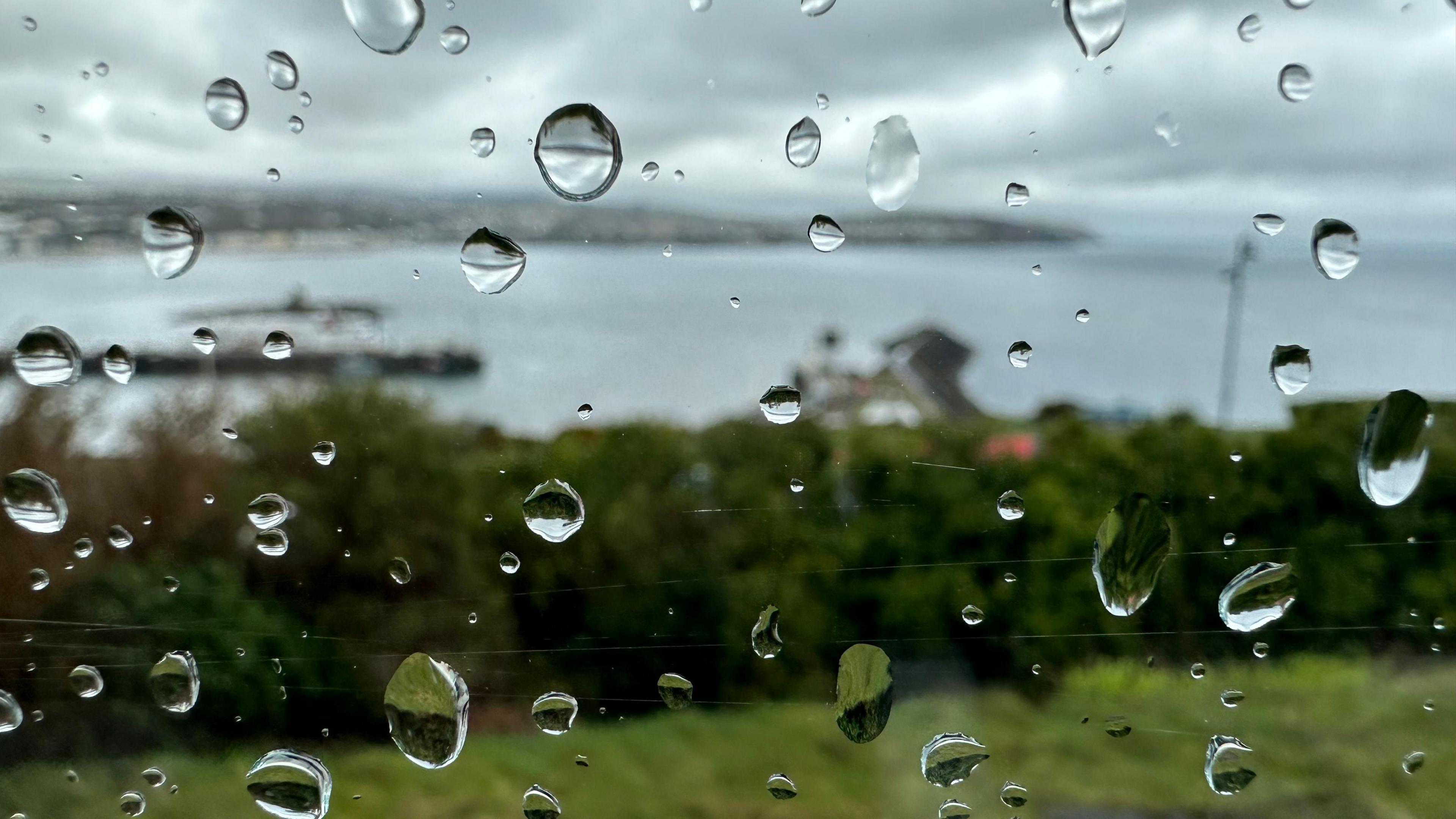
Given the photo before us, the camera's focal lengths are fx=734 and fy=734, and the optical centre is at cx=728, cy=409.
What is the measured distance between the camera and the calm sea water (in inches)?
20.5

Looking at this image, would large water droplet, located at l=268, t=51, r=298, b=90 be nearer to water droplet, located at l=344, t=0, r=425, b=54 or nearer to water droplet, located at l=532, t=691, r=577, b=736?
water droplet, located at l=344, t=0, r=425, b=54

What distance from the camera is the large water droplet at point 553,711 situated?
544mm

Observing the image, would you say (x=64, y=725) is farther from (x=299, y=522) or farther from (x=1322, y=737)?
(x=1322, y=737)

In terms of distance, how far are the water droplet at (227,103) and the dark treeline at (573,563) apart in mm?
192

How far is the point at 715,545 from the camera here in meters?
0.57

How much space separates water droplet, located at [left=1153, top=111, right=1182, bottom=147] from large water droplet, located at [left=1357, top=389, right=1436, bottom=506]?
276 millimetres

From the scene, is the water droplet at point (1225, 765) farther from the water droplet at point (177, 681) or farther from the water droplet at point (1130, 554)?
the water droplet at point (177, 681)

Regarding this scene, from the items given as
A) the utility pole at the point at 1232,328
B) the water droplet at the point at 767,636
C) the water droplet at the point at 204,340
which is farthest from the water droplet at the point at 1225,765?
the water droplet at the point at 204,340

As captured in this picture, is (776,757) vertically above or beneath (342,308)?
beneath

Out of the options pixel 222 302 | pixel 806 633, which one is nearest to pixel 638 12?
pixel 222 302

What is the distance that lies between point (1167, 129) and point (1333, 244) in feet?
0.50

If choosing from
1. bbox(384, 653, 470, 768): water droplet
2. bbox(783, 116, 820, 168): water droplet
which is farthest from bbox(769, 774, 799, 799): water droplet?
bbox(783, 116, 820, 168): water droplet

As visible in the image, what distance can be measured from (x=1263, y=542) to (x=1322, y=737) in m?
0.22

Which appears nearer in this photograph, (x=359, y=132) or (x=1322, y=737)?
(x=359, y=132)
